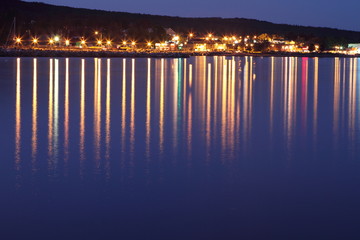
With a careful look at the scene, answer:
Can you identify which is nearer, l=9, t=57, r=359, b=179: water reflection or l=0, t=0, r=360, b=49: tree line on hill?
l=9, t=57, r=359, b=179: water reflection

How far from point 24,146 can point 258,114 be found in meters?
4.89

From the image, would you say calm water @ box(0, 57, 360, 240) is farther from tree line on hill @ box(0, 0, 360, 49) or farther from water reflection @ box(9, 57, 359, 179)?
tree line on hill @ box(0, 0, 360, 49)

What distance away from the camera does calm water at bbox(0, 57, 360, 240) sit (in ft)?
13.8

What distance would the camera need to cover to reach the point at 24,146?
23.3 feet

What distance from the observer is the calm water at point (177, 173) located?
4.21m

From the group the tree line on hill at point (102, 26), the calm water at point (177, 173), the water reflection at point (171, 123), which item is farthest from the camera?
the tree line on hill at point (102, 26)

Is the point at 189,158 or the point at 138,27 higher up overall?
the point at 138,27

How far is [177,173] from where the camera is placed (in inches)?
228

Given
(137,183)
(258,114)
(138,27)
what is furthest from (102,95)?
(138,27)

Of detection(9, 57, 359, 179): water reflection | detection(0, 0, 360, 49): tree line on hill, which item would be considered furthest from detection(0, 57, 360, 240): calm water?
detection(0, 0, 360, 49): tree line on hill

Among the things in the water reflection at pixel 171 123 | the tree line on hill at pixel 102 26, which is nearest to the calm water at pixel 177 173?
the water reflection at pixel 171 123

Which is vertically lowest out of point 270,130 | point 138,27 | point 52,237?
point 52,237

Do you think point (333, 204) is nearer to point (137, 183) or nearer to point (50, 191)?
point (137, 183)

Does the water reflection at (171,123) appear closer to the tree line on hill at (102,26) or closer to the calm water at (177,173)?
the calm water at (177,173)
